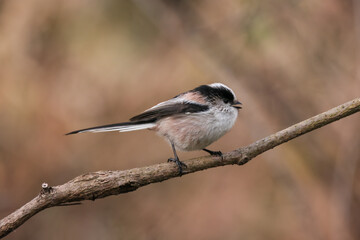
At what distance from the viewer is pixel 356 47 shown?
6.14 m

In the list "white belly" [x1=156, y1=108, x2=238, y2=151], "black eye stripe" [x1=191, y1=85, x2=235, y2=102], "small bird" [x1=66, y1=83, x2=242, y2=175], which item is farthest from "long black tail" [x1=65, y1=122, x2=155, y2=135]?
"black eye stripe" [x1=191, y1=85, x2=235, y2=102]

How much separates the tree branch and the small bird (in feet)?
2.06

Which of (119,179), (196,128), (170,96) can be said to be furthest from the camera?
(170,96)

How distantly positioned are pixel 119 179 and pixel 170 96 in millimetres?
3760

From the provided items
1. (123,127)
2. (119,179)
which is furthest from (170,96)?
(119,179)

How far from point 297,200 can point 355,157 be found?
110cm

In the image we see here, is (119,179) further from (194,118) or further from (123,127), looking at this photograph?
(194,118)

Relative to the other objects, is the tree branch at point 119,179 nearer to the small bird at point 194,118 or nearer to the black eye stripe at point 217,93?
the small bird at point 194,118

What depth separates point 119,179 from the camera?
2979mm

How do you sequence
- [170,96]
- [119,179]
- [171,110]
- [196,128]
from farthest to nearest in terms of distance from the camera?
1. [170,96]
2. [171,110]
3. [196,128]
4. [119,179]

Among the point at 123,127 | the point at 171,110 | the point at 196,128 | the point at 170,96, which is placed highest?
the point at 170,96

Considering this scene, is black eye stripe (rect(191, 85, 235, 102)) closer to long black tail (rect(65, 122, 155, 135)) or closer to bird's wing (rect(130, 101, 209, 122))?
Answer: bird's wing (rect(130, 101, 209, 122))

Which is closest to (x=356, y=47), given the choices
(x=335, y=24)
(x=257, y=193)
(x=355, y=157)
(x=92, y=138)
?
(x=335, y=24)

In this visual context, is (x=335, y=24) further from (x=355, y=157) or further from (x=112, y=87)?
(x=112, y=87)
